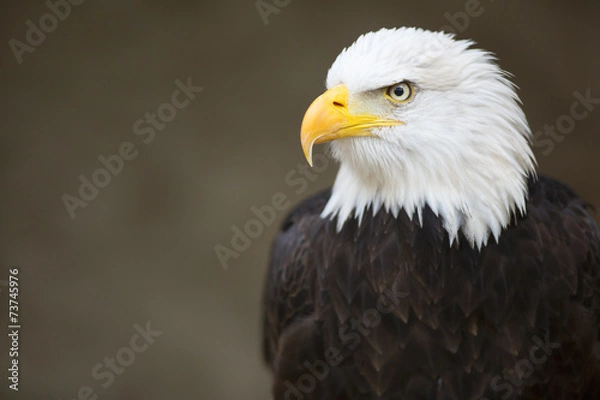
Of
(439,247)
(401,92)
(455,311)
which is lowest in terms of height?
(455,311)

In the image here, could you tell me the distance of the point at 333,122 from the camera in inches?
96.7

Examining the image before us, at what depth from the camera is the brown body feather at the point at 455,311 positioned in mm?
2566

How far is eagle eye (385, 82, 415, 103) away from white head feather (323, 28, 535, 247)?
0.06 ft

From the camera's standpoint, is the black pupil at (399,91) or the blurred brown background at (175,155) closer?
the black pupil at (399,91)

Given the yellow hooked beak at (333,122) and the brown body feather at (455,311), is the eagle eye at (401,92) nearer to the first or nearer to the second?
the yellow hooked beak at (333,122)

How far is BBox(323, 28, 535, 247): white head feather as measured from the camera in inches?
95.6

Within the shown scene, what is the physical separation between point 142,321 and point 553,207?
3.44m

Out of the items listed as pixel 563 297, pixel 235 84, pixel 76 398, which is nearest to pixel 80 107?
pixel 235 84

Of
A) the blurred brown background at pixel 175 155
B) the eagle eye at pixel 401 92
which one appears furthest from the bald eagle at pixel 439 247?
the blurred brown background at pixel 175 155

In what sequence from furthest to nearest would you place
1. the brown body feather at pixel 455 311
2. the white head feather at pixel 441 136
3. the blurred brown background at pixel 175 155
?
the blurred brown background at pixel 175 155 < the brown body feather at pixel 455 311 < the white head feather at pixel 441 136

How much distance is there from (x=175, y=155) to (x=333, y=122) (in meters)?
3.02

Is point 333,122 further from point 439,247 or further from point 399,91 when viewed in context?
point 439,247

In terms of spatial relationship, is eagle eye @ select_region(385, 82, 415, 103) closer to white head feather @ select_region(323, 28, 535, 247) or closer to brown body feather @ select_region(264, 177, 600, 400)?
white head feather @ select_region(323, 28, 535, 247)

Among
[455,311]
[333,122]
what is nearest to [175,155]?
[333,122]
